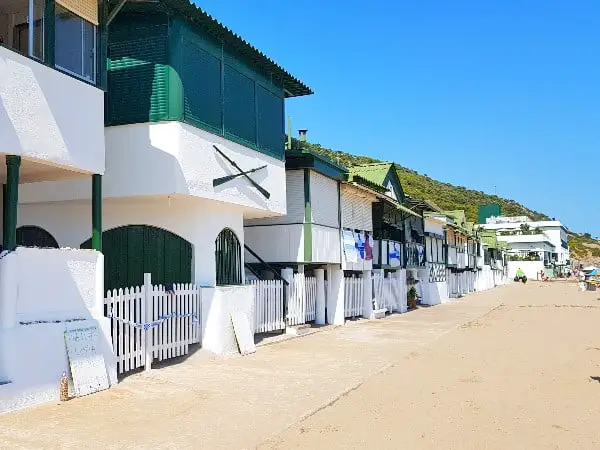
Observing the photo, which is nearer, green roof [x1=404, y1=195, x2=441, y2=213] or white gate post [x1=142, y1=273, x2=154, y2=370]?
white gate post [x1=142, y1=273, x2=154, y2=370]

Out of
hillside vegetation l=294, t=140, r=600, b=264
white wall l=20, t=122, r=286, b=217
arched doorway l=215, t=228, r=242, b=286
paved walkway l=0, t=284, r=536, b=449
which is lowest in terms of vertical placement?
paved walkway l=0, t=284, r=536, b=449

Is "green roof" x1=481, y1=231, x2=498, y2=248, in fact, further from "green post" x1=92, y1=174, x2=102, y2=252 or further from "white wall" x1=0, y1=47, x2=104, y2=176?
"white wall" x1=0, y1=47, x2=104, y2=176

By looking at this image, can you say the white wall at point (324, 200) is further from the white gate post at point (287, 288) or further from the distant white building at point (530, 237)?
the distant white building at point (530, 237)

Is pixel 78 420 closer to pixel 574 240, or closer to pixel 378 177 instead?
pixel 378 177

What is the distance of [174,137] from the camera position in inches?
428

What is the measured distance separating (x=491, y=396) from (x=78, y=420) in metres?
5.70

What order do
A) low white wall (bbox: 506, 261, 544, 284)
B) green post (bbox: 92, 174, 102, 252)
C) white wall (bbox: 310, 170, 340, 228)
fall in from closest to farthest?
1. green post (bbox: 92, 174, 102, 252)
2. white wall (bbox: 310, 170, 340, 228)
3. low white wall (bbox: 506, 261, 544, 284)

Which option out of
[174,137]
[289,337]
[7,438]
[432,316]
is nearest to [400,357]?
[289,337]

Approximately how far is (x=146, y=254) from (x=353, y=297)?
9.93 metres

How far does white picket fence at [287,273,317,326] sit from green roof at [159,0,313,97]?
5303mm

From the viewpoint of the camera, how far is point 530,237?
3661 inches

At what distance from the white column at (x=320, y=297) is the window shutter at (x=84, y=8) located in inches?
427

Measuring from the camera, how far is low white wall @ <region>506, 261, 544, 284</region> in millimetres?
85812

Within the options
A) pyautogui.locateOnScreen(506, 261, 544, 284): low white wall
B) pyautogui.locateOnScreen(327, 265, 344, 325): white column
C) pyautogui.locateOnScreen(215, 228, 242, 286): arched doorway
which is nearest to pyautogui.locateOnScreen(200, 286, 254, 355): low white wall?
pyautogui.locateOnScreen(215, 228, 242, 286): arched doorway
